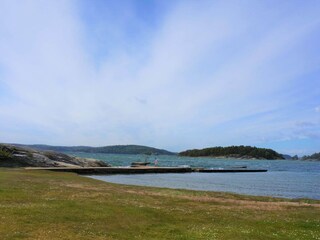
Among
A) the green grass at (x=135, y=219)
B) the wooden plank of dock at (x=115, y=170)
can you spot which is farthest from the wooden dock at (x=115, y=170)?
the green grass at (x=135, y=219)

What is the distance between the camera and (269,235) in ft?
59.5

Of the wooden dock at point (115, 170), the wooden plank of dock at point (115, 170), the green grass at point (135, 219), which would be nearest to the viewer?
the green grass at point (135, 219)

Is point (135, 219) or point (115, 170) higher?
point (115, 170)

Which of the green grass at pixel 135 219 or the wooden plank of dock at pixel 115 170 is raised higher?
the wooden plank of dock at pixel 115 170

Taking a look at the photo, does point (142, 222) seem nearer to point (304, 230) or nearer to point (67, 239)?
point (67, 239)

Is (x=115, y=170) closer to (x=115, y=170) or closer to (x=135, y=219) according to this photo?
(x=115, y=170)

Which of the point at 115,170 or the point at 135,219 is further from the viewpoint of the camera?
the point at 115,170

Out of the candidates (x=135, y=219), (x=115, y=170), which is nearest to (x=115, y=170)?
(x=115, y=170)

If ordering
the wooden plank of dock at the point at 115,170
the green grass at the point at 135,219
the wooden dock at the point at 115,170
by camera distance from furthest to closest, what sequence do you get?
the wooden dock at the point at 115,170 → the wooden plank of dock at the point at 115,170 → the green grass at the point at 135,219

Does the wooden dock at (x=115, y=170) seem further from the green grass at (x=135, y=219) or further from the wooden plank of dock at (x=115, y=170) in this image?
the green grass at (x=135, y=219)

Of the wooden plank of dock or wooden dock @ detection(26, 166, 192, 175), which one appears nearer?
the wooden plank of dock

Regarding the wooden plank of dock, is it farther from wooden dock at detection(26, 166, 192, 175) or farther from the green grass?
the green grass

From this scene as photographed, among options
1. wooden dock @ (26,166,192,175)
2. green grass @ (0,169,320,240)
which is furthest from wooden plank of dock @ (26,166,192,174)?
green grass @ (0,169,320,240)

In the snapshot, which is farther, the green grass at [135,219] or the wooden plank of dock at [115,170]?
the wooden plank of dock at [115,170]
